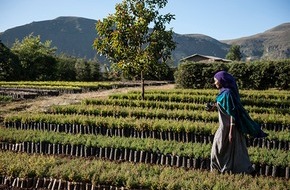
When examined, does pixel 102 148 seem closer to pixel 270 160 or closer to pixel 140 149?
pixel 140 149

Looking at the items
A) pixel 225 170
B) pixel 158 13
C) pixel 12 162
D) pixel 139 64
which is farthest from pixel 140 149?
pixel 158 13

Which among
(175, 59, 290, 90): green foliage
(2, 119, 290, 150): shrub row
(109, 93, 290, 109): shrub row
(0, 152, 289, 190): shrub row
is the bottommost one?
(2, 119, 290, 150): shrub row

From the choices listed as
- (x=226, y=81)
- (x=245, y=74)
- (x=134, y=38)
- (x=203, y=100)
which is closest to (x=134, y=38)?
(x=134, y=38)

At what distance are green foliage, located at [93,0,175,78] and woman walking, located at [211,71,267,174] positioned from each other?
10080mm

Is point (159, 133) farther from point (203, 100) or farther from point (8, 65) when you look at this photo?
point (8, 65)

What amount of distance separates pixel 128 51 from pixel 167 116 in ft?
17.5

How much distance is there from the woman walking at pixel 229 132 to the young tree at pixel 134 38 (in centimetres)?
1008

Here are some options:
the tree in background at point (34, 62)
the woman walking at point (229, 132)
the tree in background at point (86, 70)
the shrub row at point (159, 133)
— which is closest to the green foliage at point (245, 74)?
the tree in background at point (86, 70)

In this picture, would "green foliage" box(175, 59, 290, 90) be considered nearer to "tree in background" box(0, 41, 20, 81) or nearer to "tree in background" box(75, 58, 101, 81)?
"tree in background" box(75, 58, 101, 81)

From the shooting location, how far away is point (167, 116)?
501 inches

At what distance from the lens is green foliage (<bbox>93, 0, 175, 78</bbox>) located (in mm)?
16469

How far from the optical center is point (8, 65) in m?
36.3

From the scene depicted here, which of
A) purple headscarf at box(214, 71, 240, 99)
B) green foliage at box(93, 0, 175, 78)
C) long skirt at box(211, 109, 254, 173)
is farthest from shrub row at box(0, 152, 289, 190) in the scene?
green foliage at box(93, 0, 175, 78)

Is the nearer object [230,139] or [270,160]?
[230,139]
